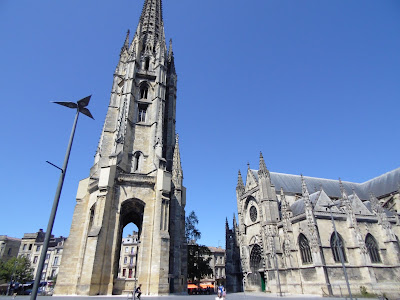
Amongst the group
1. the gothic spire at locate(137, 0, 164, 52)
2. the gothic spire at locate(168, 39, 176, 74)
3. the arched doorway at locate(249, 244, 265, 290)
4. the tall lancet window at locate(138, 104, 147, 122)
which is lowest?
the arched doorway at locate(249, 244, 265, 290)

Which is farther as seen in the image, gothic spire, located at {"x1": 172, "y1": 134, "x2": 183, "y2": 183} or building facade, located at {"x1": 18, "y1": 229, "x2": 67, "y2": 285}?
building facade, located at {"x1": 18, "y1": 229, "x2": 67, "y2": 285}

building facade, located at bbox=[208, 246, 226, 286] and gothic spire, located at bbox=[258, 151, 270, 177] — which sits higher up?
gothic spire, located at bbox=[258, 151, 270, 177]

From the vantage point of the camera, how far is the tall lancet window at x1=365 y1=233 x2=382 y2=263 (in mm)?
22000

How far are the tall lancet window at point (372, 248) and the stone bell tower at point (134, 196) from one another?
16.3 meters

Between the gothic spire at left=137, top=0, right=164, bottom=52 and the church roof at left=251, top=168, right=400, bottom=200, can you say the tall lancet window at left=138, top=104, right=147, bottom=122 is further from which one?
the church roof at left=251, top=168, right=400, bottom=200

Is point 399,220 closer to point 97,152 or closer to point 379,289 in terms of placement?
point 379,289

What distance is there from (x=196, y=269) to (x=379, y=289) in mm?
17645

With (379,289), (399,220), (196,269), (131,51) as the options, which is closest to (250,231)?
(196,269)

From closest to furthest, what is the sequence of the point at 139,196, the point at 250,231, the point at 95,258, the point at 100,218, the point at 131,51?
the point at 95,258
the point at 100,218
the point at 139,196
the point at 131,51
the point at 250,231

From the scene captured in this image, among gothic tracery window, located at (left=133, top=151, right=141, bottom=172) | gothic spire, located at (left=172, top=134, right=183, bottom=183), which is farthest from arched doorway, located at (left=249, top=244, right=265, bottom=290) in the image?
gothic tracery window, located at (left=133, top=151, right=141, bottom=172)

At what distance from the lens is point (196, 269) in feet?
96.2

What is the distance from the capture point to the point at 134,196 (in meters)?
18.1

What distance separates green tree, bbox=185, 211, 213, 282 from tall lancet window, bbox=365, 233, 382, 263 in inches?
651

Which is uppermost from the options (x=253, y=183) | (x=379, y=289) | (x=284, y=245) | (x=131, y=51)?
(x=131, y=51)
